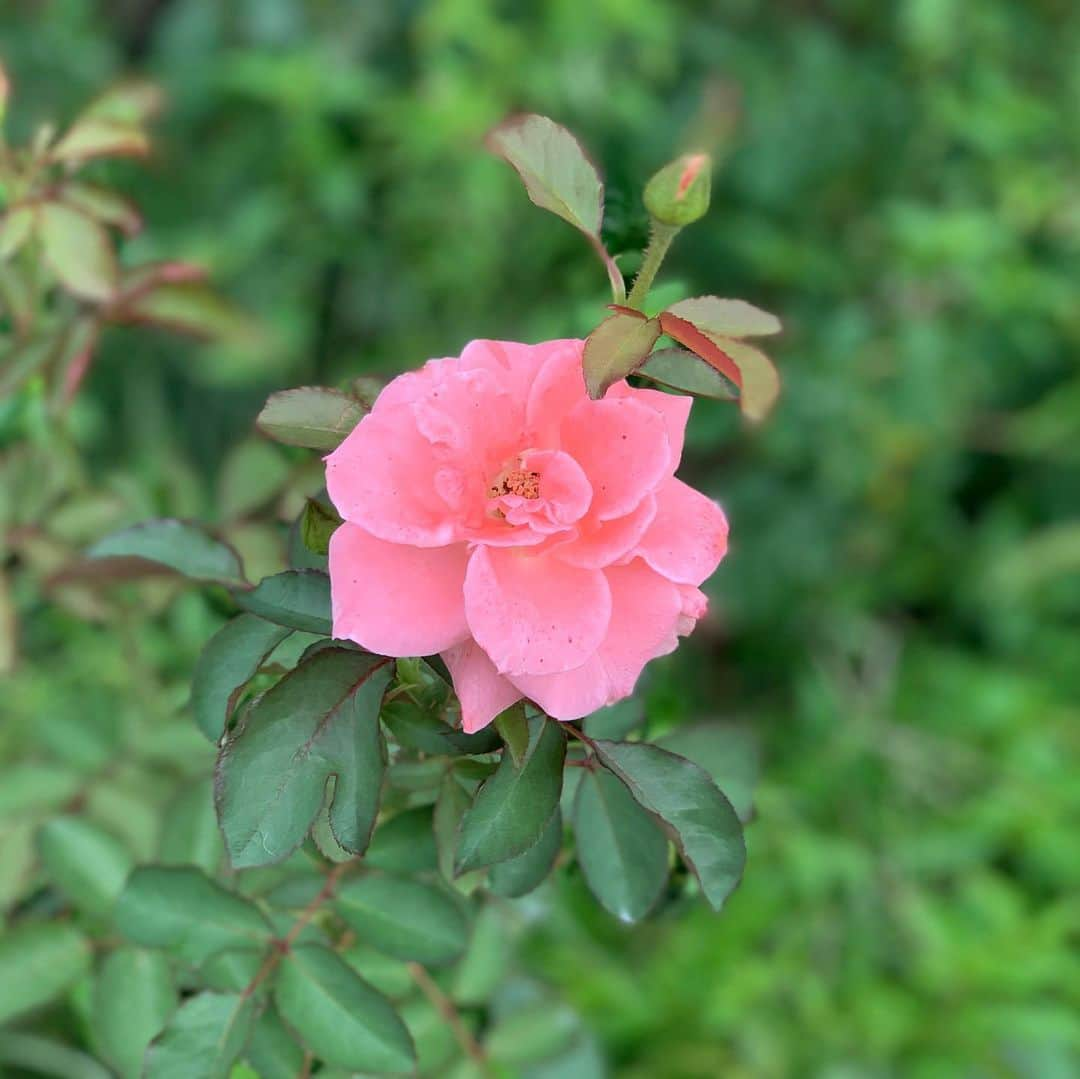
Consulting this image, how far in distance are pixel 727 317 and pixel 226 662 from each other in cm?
24

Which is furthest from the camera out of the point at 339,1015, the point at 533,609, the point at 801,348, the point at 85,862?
the point at 801,348

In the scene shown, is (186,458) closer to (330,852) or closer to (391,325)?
(391,325)

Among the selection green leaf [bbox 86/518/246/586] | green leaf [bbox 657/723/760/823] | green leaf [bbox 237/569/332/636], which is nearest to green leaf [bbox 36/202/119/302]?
green leaf [bbox 86/518/246/586]

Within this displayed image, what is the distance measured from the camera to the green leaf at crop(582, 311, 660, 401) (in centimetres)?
39

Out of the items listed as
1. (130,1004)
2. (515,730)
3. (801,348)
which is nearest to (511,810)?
(515,730)

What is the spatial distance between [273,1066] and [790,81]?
49.8 inches

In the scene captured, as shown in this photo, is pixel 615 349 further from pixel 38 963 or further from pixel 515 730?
pixel 38 963

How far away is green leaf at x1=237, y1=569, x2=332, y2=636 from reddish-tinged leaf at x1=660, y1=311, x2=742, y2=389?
0.16 m

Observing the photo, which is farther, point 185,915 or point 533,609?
point 185,915

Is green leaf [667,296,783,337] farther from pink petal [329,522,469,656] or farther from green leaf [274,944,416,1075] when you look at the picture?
green leaf [274,944,416,1075]

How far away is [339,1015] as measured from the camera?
49cm

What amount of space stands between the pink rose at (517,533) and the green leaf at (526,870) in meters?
0.12

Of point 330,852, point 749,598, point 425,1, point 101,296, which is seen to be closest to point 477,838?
point 330,852

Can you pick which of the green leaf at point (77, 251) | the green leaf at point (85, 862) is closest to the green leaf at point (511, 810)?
the green leaf at point (85, 862)
